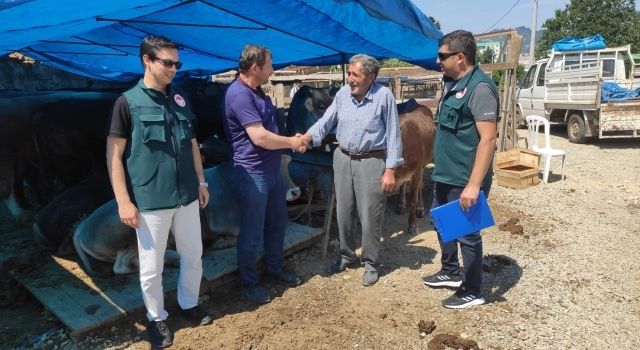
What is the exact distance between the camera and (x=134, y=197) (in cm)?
259

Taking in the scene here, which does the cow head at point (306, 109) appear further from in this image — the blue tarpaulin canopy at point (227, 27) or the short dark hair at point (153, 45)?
the short dark hair at point (153, 45)

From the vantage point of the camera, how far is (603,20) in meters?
28.8

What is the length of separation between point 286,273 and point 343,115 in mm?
1429

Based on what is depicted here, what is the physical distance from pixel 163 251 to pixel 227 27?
2049 millimetres

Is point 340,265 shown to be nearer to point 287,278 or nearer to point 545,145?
point 287,278

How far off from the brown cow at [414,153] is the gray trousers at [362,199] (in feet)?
3.59

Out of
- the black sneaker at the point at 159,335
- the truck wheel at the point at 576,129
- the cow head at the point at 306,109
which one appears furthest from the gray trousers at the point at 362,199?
the truck wheel at the point at 576,129

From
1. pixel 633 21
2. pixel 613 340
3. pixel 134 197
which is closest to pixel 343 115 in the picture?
pixel 134 197

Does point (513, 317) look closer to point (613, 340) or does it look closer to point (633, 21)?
point (613, 340)

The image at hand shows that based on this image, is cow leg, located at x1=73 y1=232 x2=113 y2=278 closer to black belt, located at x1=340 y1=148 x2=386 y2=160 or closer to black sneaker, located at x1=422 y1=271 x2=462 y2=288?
black belt, located at x1=340 y1=148 x2=386 y2=160

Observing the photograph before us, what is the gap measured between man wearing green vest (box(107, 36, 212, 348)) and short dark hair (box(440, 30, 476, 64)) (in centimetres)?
176

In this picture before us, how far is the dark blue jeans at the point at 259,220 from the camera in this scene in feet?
10.5

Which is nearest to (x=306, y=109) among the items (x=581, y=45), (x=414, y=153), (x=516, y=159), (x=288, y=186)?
(x=414, y=153)

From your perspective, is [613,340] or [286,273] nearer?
[613,340]
